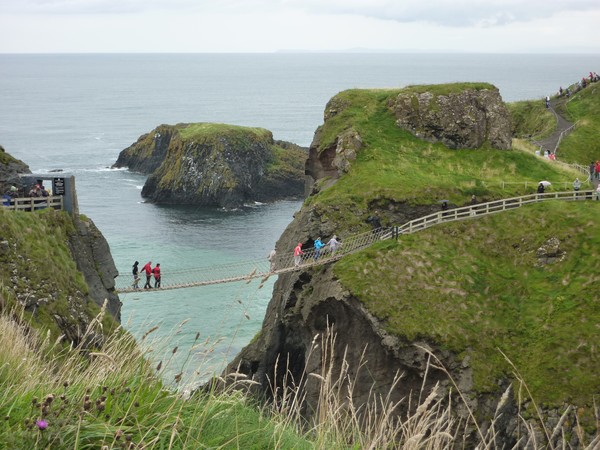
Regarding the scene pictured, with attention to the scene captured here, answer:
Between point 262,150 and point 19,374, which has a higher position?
point 19,374

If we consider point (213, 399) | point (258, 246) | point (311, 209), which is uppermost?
point (213, 399)

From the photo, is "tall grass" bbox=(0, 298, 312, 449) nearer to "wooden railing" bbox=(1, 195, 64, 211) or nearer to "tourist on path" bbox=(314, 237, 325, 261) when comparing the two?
"wooden railing" bbox=(1, 195, 64, 211)

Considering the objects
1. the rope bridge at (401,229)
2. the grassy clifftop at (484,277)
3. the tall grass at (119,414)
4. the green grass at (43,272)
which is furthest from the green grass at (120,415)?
the rope bridge at (401,229)

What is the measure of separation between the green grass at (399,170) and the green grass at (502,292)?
432 centimetres

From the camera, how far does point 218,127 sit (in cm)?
11662

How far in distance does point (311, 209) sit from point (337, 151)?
7772 mm

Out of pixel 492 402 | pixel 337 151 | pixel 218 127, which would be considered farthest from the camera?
pixel 218 127

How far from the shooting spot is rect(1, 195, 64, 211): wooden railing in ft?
118

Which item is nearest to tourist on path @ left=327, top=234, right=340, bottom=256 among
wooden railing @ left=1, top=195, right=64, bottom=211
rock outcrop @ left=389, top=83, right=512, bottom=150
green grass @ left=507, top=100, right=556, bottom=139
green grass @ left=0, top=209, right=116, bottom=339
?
green grass @ left=0, top=209, right=116, bottom=339

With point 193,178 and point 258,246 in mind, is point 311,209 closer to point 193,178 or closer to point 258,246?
point 258,246

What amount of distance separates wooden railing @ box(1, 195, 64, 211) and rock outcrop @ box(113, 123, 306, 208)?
67158mm

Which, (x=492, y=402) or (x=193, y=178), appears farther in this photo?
(x=193, y=178)

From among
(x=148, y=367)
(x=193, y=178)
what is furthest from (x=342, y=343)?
(x=193, y=178)

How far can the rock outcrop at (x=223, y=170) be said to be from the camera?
10756 cm
